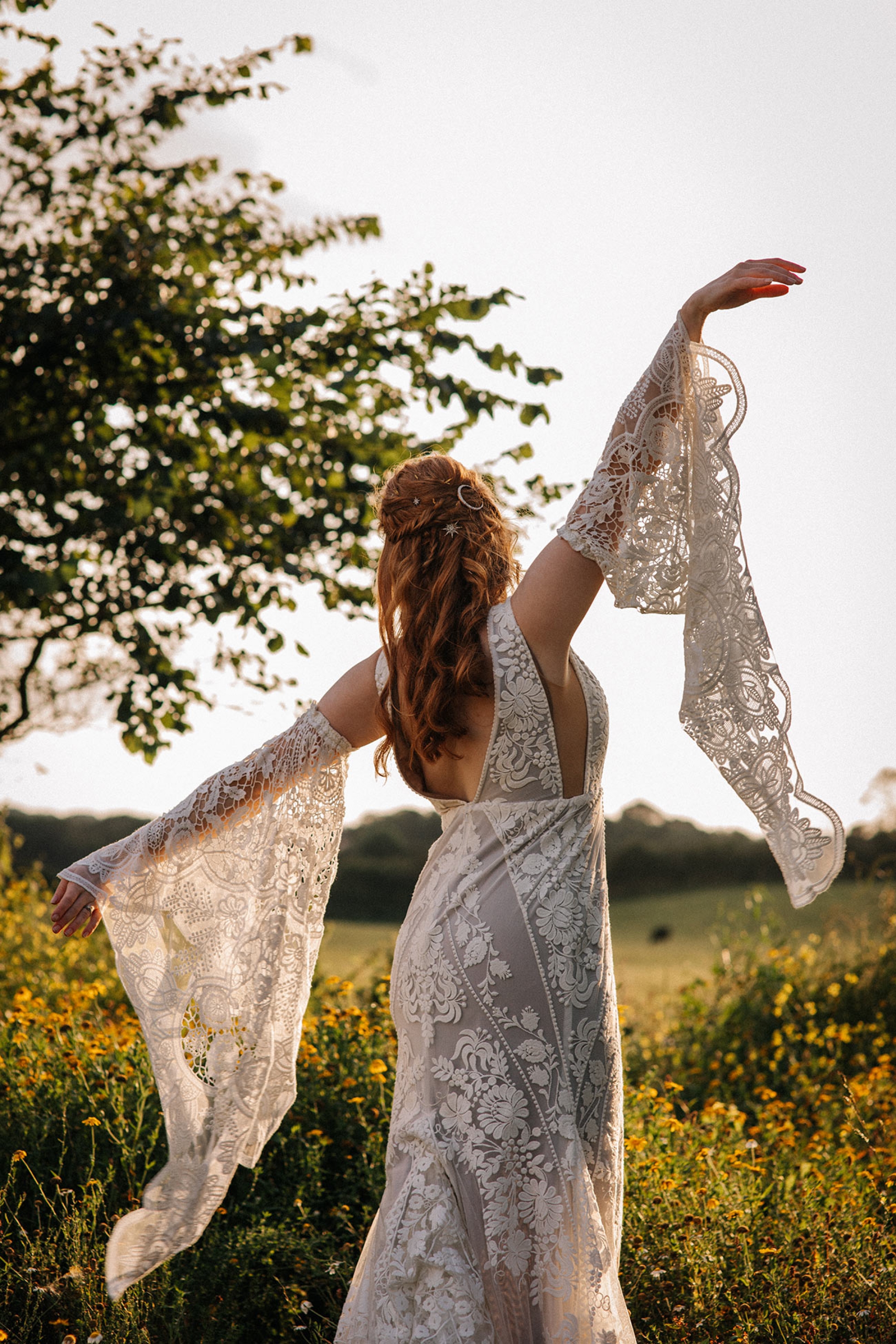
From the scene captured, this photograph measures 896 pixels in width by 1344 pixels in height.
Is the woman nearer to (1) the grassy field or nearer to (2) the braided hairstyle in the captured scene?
(2) the braided hairstyle

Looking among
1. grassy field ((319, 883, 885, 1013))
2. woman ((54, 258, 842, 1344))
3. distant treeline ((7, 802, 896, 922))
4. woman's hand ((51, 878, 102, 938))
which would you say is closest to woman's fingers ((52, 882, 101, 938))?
woman's hand ((51, 878, 102, 938))

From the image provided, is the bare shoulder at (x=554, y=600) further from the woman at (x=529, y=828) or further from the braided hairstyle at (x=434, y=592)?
the braided hairstyle at (x=434, y=592)

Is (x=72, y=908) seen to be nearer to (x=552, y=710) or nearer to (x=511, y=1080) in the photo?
(x=511, y=1080)

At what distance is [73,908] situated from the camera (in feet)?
8.52

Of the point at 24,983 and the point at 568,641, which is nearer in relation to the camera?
the point at 568,641

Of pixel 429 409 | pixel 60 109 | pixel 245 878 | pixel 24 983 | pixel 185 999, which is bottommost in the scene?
pixel 24 983

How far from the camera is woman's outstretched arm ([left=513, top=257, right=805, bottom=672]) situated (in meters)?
2.12

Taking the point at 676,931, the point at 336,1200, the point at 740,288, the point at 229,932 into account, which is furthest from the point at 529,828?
the point at 676,931

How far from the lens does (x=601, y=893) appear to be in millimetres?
2285

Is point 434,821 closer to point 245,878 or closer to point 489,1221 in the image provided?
point 245,878

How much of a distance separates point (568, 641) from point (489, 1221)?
1.14 meters

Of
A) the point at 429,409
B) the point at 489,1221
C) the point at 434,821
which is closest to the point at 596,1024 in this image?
the point at 489,1221

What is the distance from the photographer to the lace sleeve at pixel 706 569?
221cm

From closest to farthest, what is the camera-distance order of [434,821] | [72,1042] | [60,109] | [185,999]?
1. [185,999]
2. [72,1042]
3. [60,109]
4. [434,821]
